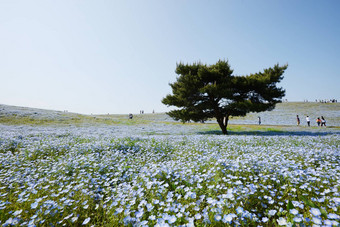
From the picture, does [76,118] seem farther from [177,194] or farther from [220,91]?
[177,194]

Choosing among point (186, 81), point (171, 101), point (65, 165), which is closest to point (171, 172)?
point (65, 165)

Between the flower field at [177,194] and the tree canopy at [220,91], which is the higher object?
the tree canopy at [220,91]

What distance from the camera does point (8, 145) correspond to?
350 inches

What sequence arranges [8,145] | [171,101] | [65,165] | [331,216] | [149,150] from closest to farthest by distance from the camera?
[331,216]
[65,165]
[149,150]
[8,145]
[171,101]

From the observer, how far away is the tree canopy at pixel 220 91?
18.6 metres

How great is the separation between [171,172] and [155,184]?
667 millimetres

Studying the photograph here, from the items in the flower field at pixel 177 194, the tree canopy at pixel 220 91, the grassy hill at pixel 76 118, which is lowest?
the flower field at pixel 177 194

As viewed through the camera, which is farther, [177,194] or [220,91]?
[220,91]

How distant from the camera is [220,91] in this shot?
1806cm

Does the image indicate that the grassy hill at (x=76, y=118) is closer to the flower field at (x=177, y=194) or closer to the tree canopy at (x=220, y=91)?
the tree canopy at (x=220, y=91)

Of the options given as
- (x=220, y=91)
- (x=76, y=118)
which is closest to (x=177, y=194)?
(x=220, y=91)

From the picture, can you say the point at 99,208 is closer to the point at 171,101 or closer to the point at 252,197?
the point at 252,197

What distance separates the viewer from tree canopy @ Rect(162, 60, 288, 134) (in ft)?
61.1

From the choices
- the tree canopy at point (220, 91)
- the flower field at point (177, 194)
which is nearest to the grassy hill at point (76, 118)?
the tree canopy at point (220, 91)
